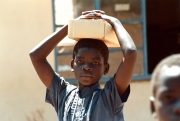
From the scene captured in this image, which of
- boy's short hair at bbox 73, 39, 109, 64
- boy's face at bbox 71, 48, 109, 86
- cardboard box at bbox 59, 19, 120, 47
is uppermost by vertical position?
cardboard box at bbox 59, 19, 120, 47

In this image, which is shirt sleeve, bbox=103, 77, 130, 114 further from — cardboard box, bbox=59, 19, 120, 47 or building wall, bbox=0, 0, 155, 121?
building wall, bbox=0, 0, 155, 121

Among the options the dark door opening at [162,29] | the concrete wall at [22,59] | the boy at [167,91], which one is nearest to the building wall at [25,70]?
the concrete wall at [22,59]

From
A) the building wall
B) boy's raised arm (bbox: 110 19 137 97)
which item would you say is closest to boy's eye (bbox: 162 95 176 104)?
boy's raised arm (bbox: 110 19 137 97)

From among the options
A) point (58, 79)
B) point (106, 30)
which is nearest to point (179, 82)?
point (106, 30)

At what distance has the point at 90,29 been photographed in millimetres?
2426

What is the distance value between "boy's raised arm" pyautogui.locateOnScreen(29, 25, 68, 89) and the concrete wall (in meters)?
2.51

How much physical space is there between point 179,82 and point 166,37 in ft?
21.0

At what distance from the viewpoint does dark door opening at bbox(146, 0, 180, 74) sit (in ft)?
22.7

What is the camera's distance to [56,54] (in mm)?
5270

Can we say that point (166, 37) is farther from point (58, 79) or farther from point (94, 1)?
point (58, 79)

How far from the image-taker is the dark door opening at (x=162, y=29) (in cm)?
691

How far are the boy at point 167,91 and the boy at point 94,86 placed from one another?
89cm

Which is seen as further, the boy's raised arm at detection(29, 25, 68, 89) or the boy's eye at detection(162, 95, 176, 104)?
the boy's raised arm at detection(29, 25, 68, 89)

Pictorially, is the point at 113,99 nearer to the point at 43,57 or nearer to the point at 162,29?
the point at 43,57
